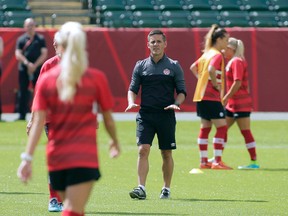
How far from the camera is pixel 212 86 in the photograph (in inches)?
625

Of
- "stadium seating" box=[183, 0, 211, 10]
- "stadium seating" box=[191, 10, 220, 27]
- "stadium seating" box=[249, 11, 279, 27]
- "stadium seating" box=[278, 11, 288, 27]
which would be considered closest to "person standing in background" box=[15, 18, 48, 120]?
"stadium seating" box=[191, 10, 220, 27]

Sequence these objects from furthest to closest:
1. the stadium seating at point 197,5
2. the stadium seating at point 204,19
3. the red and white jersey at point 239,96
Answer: the stadium seating at point 197,5 < the stadium seating at point 204,19 < the red and white jersey at point 239,96

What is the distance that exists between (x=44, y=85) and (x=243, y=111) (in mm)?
9471

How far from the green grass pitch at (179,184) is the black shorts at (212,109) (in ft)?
2.74

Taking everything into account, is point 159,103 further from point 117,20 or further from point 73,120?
point 117,20

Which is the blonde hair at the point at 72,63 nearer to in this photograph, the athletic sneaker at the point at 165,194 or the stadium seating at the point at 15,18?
the athletic sneaker at the point at 165,194

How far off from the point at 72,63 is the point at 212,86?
28.5 ft

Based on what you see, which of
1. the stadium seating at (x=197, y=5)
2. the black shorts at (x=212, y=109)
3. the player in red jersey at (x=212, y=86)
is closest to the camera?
the player in red jersey at (x=212, y=86)

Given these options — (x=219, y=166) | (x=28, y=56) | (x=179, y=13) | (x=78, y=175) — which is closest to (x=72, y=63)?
(x=78, y=175)

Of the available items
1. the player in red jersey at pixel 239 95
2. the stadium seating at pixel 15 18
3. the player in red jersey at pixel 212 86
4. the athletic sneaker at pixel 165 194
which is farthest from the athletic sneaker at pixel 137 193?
the stadium seating at pixel 15 18

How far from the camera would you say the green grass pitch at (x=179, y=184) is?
1154 cm

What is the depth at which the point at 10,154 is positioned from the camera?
60.2 feet

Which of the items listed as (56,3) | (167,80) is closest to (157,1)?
(56,3)

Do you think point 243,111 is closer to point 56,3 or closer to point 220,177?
point 220,177
